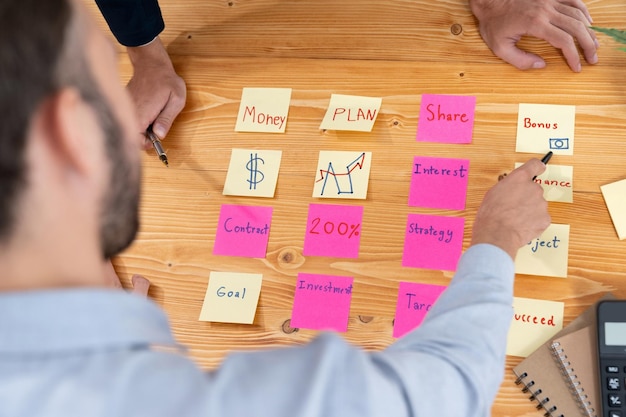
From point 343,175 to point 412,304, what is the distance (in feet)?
0.83

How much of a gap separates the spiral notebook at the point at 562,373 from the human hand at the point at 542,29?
0.41 meters

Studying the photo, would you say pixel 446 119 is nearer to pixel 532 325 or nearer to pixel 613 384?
pixel 532 325

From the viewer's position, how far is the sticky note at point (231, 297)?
3.57ft

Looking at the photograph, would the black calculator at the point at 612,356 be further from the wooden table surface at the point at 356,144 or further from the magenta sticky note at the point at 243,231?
the magenta sticky note at the point at 243,231

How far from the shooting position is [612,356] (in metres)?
0.90

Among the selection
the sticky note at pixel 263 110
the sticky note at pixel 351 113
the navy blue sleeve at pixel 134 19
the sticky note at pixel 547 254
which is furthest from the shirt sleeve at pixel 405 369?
the navy blue sleeve at pixel 134 19

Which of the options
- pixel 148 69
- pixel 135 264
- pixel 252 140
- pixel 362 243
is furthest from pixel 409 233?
pixel 148 69

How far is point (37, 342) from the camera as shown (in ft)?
1.82

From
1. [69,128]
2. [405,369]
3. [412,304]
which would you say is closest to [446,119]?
[412,304]

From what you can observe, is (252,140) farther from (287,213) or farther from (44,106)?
(44,106)

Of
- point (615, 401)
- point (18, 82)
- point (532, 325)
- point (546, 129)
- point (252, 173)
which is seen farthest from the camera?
point (252, 173)

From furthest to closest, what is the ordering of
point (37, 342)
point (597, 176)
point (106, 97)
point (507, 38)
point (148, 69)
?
point (148, 69)
point (507, 38)
point (597, 176)
point (106, 97)
point (37, 342)

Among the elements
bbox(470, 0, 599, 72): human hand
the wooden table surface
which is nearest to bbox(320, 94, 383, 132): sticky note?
the wooden table surface

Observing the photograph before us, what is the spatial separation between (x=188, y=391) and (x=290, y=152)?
67 cm
